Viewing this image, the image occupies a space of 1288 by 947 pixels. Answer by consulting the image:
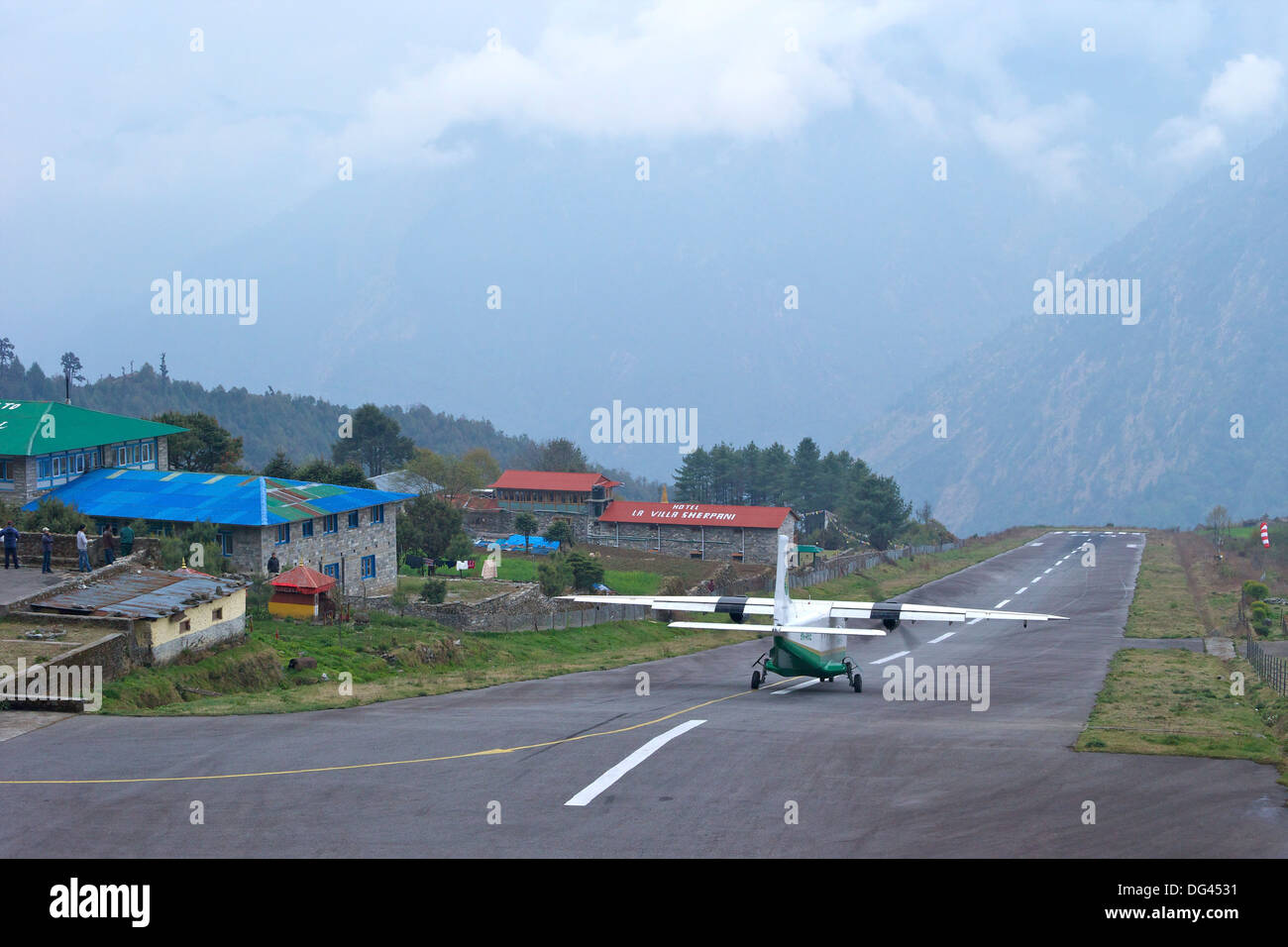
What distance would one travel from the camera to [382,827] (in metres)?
19.8

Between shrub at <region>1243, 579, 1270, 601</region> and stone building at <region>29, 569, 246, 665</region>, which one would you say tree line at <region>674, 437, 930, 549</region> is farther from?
stone building at <region>29, 569, 246, 665</region>

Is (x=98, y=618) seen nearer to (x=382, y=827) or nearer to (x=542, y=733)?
(x=542, y=733)

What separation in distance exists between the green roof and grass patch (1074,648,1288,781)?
5191 cm

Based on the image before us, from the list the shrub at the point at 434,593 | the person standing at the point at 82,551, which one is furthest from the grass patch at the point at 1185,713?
the person standing at the point at 82,551

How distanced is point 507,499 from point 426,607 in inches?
2530

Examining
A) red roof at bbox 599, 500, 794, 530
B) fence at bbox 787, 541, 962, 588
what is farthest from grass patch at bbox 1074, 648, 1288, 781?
red roof at bbox 599, 500, 794, 530

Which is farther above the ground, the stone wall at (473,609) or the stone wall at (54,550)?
the stone wall at (54,550)

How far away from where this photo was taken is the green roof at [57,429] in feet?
189

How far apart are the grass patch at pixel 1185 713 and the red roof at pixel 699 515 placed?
53.8 meters

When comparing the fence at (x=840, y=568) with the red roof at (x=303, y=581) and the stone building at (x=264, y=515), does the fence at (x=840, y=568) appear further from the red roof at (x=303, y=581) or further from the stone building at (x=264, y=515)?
the red roof at (x=303, y=581)

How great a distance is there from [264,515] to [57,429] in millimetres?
15670

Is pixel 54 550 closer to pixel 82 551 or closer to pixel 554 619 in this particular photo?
pixel 82 551

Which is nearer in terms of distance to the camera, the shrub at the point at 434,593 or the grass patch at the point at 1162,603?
the shrub at the point at 434,593
